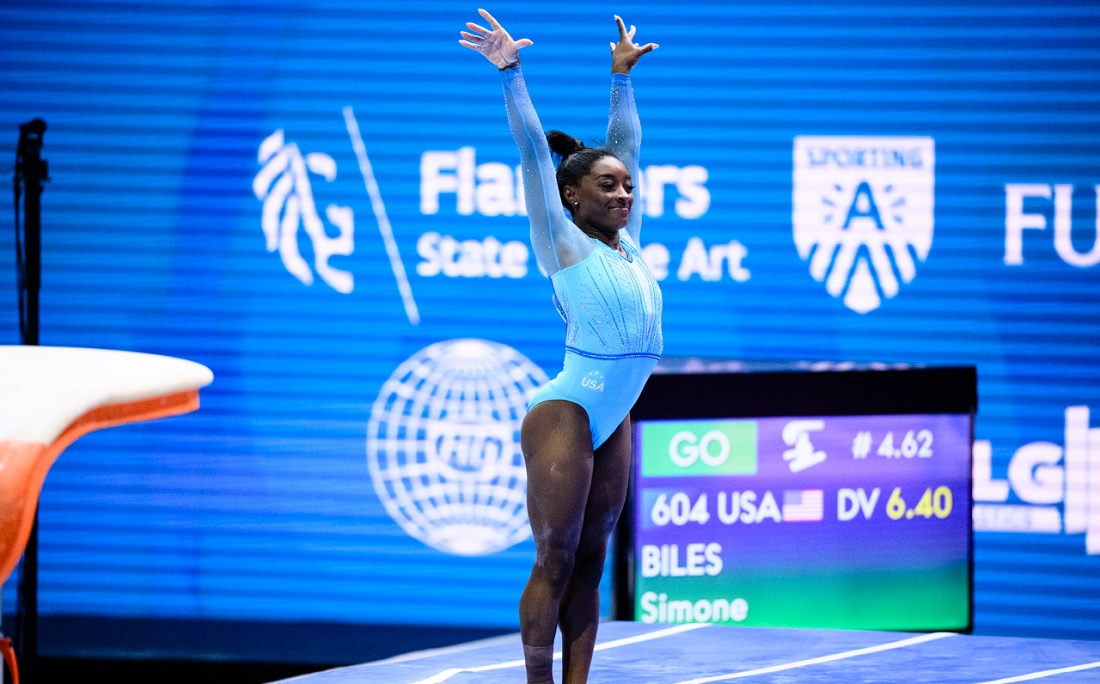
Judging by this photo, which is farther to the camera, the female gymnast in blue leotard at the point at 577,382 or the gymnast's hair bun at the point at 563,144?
the gymnast's hair bun at the point at 563,144

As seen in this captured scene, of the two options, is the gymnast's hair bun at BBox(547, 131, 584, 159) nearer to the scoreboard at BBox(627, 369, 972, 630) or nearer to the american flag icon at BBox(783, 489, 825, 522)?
the scoreboard at BBox(627, 369, 972, 630)

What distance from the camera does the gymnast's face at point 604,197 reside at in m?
3.11

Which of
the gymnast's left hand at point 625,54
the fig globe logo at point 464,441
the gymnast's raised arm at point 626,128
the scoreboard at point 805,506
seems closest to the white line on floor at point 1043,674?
the scoreboard at point 805,506

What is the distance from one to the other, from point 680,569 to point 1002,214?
2.74 metres

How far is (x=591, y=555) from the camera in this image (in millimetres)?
3070

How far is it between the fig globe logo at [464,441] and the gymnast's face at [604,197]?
3.11 metres

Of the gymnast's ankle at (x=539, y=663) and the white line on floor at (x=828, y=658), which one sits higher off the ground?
the gymnast's ankle at (x=539, y=663)

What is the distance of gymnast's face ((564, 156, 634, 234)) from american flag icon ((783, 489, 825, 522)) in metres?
1.65

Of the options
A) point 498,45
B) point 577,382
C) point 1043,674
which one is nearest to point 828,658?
point 1043,674

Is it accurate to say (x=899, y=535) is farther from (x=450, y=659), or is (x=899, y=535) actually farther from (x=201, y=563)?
(x=201, y=563)

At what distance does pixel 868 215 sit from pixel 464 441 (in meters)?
2.19

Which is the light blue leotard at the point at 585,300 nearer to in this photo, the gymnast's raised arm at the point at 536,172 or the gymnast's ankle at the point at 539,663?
the gymnast's raised arm at the point at 536,172

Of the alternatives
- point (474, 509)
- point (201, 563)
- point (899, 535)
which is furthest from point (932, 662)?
point (201, 563)

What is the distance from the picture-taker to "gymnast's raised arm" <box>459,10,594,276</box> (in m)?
2.98
